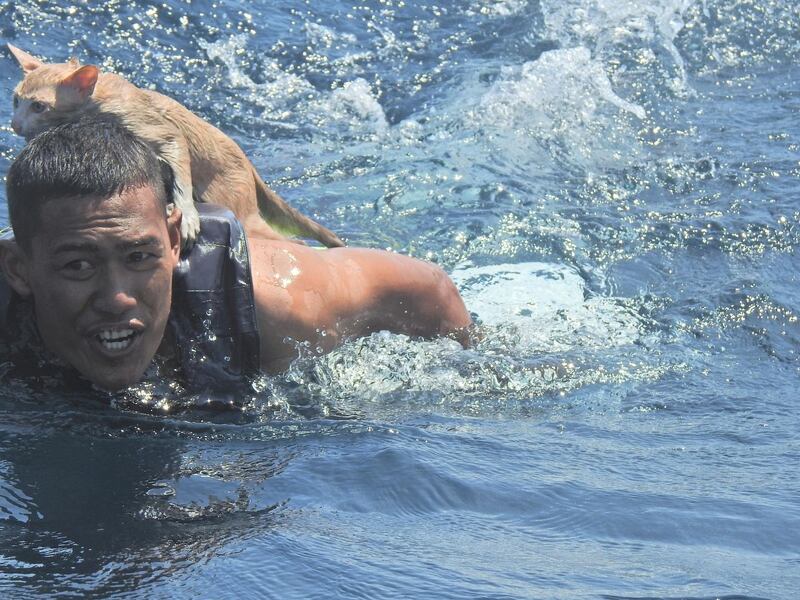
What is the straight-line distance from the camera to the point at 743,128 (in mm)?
7953

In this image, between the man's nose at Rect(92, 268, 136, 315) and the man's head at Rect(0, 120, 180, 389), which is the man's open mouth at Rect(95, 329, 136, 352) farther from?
the man's nose at Rect(92, 268, 136, 315)

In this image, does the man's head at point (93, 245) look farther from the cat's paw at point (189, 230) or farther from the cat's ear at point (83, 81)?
the cat's ear at point (83, 81)

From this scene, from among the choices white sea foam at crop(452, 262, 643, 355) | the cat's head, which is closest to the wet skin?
white sea foam at crop(452, 262, 643, 355)

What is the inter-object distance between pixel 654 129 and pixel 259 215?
11.6 feet

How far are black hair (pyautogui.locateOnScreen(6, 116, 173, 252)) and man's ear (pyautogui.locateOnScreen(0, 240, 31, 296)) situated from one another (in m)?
0.05

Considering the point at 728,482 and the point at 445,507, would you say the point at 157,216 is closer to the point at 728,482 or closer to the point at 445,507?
the point at 445,507

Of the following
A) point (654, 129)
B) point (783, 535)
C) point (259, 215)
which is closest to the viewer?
point (783, 535)

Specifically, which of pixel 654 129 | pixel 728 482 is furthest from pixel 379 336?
pixel 654 129

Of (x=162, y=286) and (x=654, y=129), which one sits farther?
(x=654, y=129)

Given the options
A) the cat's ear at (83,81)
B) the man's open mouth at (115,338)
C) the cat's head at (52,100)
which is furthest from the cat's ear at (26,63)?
the man's open mouth at (115,338)

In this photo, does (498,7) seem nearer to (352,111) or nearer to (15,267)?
(352,111)

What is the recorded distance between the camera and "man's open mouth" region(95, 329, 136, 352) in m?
3.45

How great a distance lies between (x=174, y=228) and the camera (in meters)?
3.61

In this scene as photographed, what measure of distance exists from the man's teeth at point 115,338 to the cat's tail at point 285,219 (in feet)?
6.67
